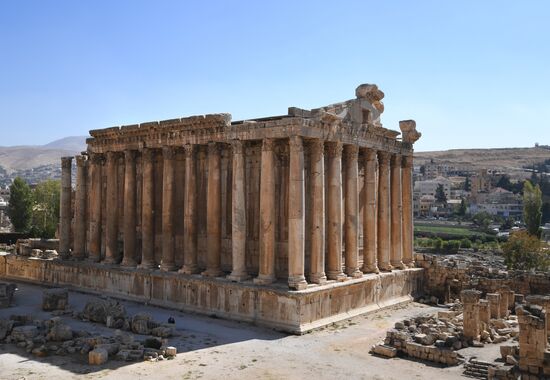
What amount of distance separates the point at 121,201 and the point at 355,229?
12.8 meters

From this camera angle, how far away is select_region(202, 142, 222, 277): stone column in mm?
22094

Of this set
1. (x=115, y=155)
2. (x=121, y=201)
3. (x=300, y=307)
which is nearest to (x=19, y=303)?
(x=121, y=201)

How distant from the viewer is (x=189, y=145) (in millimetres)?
23078

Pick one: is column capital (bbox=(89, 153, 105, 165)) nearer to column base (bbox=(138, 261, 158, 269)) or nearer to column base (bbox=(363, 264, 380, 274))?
column base (bbox=(138, 261, 158, 269))

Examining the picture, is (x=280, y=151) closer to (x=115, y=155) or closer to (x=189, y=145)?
(x=189, y=145)

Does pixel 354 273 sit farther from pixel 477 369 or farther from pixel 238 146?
pixel 477 369

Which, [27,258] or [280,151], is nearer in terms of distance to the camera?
[280,151]

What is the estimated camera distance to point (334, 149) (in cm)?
2109

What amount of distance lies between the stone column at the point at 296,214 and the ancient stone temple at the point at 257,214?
5 cm

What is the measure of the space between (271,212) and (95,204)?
12493 mm

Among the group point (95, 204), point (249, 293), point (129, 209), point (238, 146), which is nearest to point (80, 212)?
point (95, 204)

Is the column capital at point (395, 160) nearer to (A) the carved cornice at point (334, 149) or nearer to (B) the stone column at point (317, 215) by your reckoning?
(A) the carved cornice at point (334, 149)

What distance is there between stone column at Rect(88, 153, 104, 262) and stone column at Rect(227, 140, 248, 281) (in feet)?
33.2

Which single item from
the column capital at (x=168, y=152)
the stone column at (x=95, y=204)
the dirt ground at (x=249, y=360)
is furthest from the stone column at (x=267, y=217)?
the stone column at (x=95, y=204)
